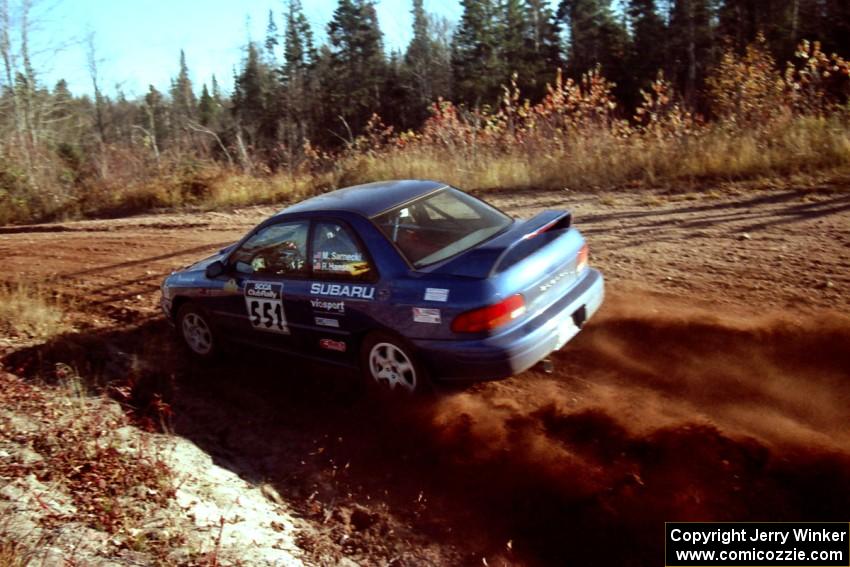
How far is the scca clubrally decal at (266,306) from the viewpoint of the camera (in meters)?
5.43

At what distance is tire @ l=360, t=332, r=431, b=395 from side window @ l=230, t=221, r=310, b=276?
2.95ft

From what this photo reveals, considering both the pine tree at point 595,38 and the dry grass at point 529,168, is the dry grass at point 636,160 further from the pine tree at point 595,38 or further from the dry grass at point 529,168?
the pine tree at point 595,38

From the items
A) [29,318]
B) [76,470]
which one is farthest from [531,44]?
[76,470]

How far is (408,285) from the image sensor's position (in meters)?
4.56

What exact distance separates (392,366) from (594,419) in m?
1.48

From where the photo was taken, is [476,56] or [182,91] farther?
[182,91]

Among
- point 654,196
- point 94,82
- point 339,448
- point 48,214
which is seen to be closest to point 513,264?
point 339,448

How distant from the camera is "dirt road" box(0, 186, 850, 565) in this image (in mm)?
3535

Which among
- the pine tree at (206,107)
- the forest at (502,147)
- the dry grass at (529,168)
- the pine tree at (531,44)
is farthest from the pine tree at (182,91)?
the dry grass at (529,168)

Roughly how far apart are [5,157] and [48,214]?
6.73 feet

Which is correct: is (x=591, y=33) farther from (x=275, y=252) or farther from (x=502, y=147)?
(x=275, y=252)

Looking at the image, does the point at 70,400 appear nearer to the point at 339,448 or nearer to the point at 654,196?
the point at 339,448

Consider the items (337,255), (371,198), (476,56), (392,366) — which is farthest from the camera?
(476,56)

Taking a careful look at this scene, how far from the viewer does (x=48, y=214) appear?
1462 cm
